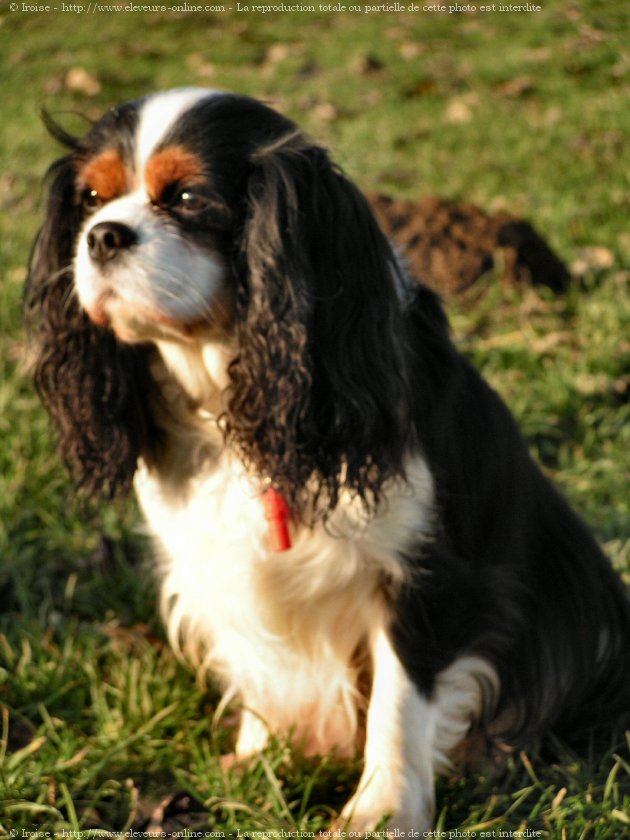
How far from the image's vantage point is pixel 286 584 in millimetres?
2547

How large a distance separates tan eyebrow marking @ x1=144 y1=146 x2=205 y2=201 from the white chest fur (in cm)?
63

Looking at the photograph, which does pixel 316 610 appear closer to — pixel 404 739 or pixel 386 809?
pixel 404 739

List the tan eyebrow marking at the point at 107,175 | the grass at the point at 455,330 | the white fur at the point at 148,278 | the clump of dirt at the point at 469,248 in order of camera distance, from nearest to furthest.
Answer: the white fur at the point at 148,278, the tan eyebrow marking at the point at 107,175, the grass at the point at 455,330, the clump of dirt at the point at 469,248

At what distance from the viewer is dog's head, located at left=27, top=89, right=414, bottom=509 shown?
225 cm

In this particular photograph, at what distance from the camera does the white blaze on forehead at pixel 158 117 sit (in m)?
2.29

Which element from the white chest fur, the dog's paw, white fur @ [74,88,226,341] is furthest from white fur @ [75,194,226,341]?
the dog's paw

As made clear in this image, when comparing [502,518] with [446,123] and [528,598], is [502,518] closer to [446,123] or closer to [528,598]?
[528,598]

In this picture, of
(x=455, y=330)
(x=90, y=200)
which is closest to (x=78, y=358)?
(x=90, y=200)

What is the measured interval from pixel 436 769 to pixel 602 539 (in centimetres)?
119

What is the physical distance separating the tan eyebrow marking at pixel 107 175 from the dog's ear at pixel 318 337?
284 mm

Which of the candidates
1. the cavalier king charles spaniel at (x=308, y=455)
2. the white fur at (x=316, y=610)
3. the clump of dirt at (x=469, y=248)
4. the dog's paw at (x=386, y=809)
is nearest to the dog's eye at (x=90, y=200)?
the cavalier king charles spaniel at (x=308, y=455)

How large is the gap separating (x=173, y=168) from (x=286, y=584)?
3.11 feet

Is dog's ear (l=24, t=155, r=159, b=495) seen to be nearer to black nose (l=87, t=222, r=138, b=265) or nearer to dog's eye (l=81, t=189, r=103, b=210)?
dog's eye (l=81, t=189, r=103, b=210)

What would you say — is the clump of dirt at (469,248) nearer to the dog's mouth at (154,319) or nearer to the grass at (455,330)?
the grass at (455,330)
